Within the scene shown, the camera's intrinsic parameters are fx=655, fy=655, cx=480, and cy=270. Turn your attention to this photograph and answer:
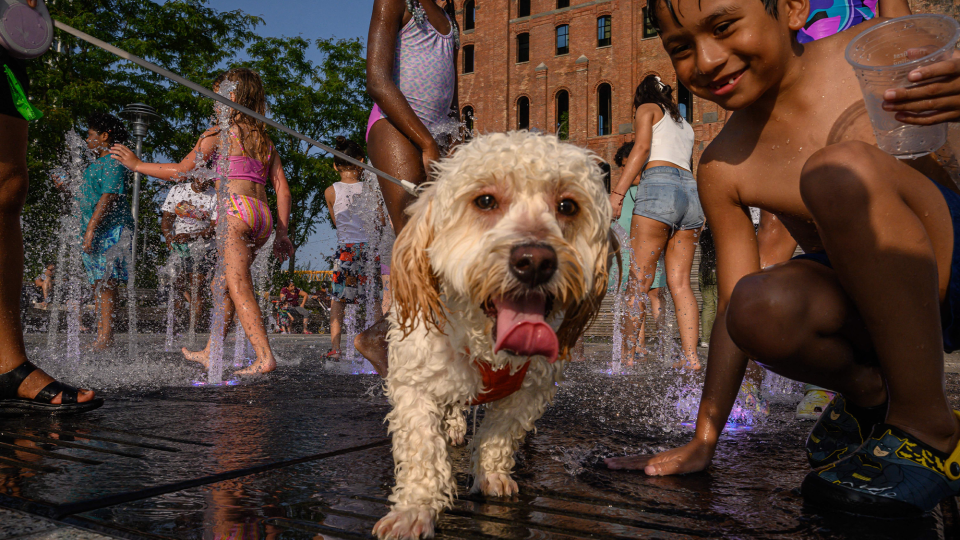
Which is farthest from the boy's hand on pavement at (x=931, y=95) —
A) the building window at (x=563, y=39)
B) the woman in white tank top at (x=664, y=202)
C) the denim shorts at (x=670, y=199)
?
the building window at (x=563, y=39)

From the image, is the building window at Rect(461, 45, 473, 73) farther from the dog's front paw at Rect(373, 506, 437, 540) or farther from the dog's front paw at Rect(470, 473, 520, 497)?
the dog's front paw at Rect(373, 506, 437, 540)

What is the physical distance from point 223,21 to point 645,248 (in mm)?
19692

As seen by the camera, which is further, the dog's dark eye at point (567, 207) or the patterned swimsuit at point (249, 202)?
the patterned swimsuit at point (249, 202)

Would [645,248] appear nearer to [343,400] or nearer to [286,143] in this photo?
[343,400]

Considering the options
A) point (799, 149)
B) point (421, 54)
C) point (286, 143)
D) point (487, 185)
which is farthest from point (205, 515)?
point (286, 143)

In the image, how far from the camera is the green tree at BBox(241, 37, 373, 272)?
24859 millimetres

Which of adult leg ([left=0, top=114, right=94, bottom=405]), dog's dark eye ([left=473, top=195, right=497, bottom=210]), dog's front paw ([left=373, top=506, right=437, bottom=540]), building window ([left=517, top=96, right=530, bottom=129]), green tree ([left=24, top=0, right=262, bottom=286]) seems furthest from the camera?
building window ([left=517, top=96, right=530, bottom=129])

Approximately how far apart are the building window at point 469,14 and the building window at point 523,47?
298cm

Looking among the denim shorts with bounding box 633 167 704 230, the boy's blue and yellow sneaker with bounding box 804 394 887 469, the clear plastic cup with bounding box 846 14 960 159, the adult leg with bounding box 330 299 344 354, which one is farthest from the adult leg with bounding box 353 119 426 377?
the adult leg with bounding box 330 299 344 354

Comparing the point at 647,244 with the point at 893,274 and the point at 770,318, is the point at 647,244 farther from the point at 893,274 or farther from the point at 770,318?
the point at 893,274

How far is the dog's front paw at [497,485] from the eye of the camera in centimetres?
201

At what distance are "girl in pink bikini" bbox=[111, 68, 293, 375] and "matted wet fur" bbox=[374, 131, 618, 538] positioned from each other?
151 inches

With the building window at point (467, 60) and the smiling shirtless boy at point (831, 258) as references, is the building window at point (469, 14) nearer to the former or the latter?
the building window at point (467, 60)

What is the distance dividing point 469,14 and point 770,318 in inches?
1450
